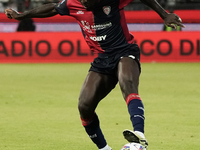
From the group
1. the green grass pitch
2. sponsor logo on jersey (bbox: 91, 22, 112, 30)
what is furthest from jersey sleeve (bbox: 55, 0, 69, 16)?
the green grass pitch

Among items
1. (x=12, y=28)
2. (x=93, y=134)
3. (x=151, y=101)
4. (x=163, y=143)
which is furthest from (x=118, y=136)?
(x=12, y=28)

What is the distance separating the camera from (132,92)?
5.56 meters

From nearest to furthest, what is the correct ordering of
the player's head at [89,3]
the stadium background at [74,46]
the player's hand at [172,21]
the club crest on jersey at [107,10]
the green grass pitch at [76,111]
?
the player's hand at [172,21]
the player's head at [89,3]
the club crest on jersey at [107,10]
the green grass pitch at [76,111]
the stadium background at [74,46]

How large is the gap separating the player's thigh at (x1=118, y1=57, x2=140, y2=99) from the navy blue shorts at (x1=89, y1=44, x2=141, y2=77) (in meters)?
0.10

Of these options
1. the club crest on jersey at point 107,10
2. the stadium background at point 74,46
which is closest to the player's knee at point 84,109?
the club crest on jersey at point 107,10

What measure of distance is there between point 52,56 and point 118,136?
40.7 ft

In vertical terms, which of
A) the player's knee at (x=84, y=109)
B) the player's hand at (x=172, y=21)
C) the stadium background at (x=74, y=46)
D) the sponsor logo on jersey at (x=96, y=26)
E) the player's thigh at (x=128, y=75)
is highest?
the player's hand at (x=172, y=21)

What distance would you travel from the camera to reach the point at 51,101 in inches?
427

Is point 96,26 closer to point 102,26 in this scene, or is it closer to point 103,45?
point 102,26

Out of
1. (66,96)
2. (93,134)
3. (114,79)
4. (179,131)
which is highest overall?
(114,79)

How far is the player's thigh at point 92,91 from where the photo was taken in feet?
19.5

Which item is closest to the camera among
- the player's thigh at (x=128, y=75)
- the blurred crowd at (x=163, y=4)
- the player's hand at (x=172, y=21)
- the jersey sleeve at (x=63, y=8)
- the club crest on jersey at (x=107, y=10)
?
the player's thigh at (x=128, y=75)

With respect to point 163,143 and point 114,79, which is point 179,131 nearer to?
point 163,143

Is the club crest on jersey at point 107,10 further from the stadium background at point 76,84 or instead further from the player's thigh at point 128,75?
the stadium background at point 76,84
